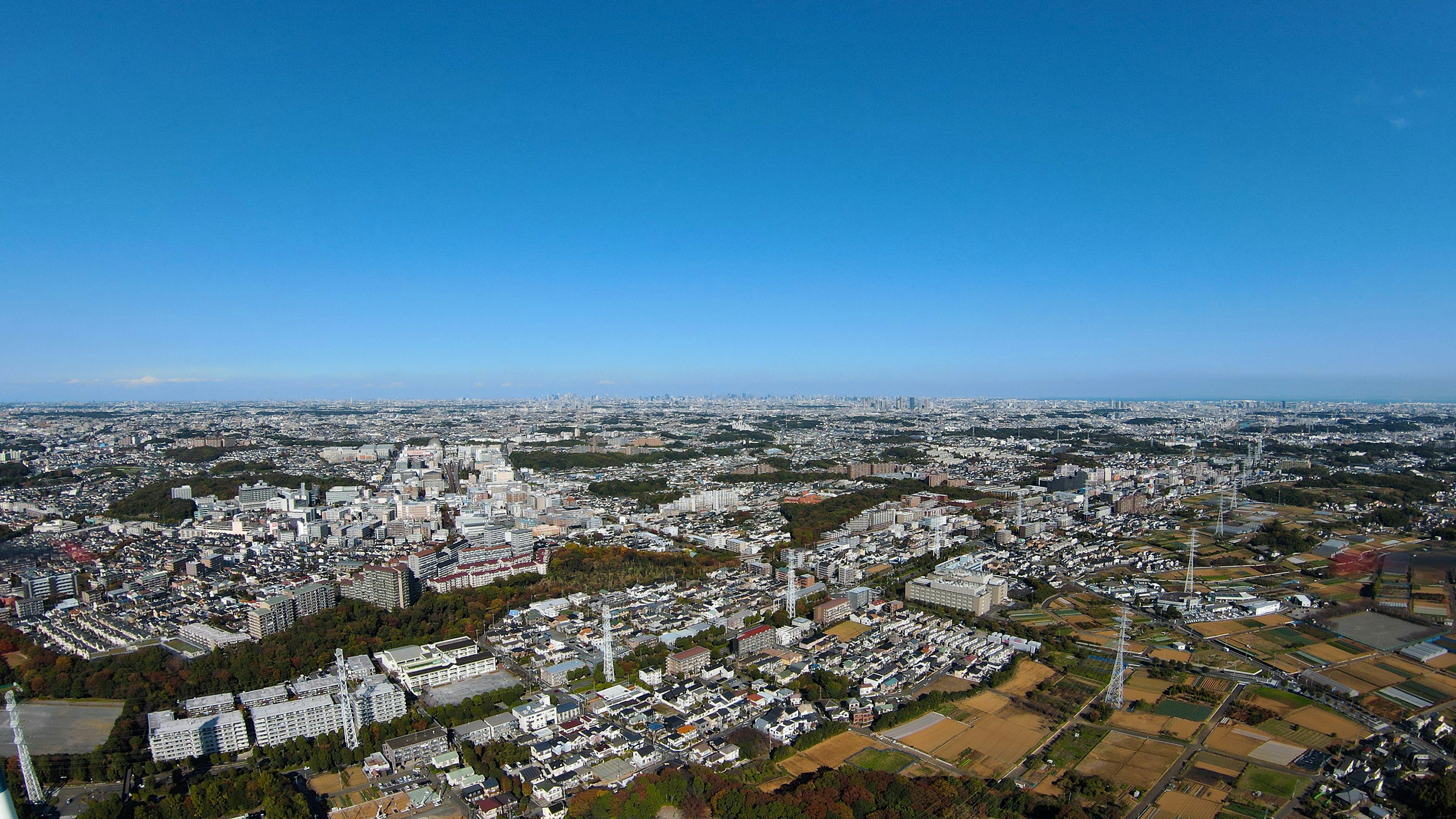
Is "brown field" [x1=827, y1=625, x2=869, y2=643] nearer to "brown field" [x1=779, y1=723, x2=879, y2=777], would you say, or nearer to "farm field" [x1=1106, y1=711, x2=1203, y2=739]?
"brown field" [x1=779, y1=723, x2=879, y2=777]

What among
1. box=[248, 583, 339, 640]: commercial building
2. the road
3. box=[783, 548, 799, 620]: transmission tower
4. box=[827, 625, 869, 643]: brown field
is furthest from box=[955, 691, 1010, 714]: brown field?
box=[248, 583, 339, 640]: commercial building

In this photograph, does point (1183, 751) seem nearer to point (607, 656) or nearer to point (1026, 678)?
point (1026, 678)

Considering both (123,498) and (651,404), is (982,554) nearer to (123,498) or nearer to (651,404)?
(123,498)

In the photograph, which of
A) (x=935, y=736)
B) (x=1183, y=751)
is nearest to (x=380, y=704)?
(x=935, y=736)

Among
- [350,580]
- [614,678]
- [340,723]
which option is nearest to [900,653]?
[614,678]

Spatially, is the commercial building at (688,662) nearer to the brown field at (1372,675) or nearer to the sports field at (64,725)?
the sports field at (64,725)

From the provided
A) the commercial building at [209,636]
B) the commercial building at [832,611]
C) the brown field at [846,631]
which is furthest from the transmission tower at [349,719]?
the commercial building at [832,611]
